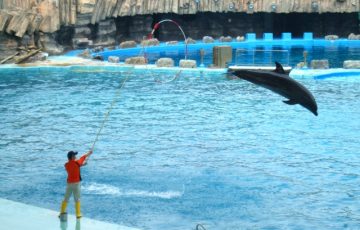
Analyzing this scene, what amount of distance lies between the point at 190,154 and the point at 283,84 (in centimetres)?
443

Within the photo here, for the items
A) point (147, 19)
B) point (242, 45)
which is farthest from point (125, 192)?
point (147, 19)

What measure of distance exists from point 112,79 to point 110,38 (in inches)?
386

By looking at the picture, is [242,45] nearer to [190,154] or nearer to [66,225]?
[190,154]

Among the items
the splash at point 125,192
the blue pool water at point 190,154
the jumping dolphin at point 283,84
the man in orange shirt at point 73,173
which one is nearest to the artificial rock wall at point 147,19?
the blue pool water at point 190,154

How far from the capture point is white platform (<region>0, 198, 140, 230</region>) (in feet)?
22.0

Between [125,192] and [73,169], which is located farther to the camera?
[125,192]

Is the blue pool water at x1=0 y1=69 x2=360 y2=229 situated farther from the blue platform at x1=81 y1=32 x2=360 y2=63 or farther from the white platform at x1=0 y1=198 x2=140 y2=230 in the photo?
the blue platform at x1=81 y1=32 x2=360 y2=63

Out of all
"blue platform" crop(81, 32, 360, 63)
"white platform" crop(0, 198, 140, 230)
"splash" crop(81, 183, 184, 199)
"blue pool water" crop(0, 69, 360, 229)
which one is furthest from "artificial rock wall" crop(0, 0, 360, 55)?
"white platform" crop(0, 198, 140, 230)

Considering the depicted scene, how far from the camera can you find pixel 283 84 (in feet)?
20.5

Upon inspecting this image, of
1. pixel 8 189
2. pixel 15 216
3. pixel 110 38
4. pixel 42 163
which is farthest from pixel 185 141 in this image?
pixel 110 38

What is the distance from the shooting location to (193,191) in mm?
8641

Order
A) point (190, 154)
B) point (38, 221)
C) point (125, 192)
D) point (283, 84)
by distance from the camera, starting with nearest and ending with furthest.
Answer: point (283, 84)
point (38, 221)
point (125, 192)
point (190, 154)

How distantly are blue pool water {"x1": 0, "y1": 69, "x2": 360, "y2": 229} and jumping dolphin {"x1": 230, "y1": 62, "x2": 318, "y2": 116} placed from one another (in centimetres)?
173

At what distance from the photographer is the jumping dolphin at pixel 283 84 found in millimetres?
6121
